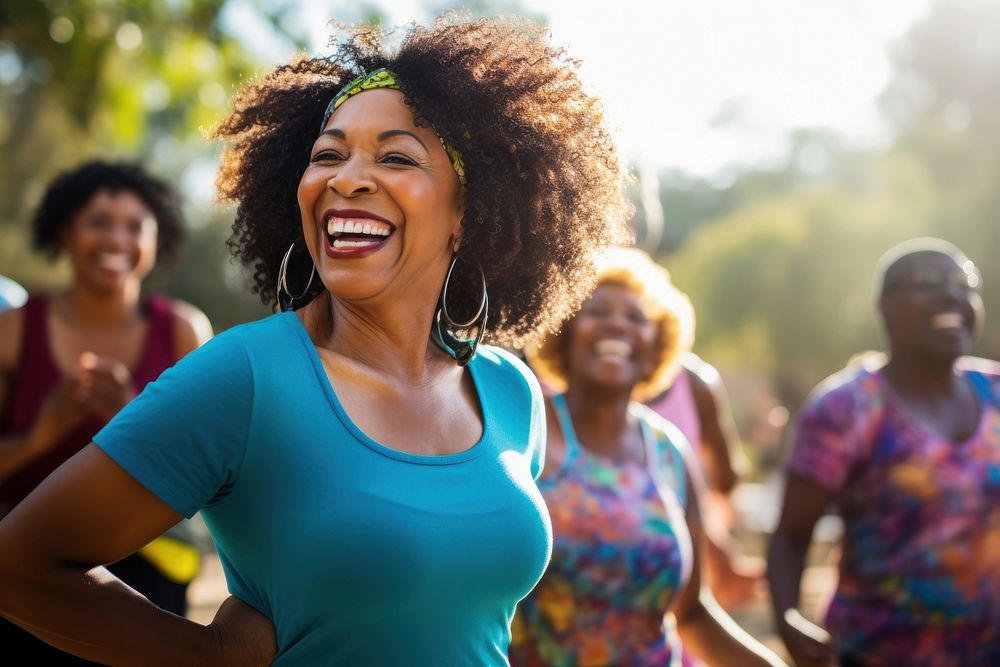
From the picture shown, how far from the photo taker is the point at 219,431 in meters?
1.95

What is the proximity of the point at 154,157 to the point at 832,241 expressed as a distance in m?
19.5

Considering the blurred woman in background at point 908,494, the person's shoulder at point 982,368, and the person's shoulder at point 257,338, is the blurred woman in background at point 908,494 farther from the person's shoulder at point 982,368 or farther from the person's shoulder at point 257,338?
the person's shoulder at point 257,338

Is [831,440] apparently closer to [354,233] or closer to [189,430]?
[354,233]

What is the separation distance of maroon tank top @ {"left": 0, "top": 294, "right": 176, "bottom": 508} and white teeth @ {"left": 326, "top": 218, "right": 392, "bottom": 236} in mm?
2049

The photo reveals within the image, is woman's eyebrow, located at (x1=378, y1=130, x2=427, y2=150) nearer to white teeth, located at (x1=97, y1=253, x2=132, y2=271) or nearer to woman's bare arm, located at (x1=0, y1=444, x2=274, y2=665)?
Result: woman's bare arm, located at (x1=0, y1=444, x2=274, y2=665)

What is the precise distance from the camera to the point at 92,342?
442 cm

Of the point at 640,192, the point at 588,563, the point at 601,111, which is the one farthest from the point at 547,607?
the point at 640,192

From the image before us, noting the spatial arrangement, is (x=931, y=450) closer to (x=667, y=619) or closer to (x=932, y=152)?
(x=667, y=619)

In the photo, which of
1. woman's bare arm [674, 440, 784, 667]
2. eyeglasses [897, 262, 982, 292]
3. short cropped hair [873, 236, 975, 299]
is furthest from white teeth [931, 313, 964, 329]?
woman's bare arm [674, 440, 784, 667]

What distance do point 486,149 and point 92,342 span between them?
2364 mm

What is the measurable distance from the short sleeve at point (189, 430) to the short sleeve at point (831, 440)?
9.09 ft

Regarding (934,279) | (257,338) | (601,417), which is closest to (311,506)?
(257,338)

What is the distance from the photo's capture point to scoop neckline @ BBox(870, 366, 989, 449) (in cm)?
424

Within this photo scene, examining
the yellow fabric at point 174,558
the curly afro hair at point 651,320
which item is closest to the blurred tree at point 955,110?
the curly afro hair at point 651,320
